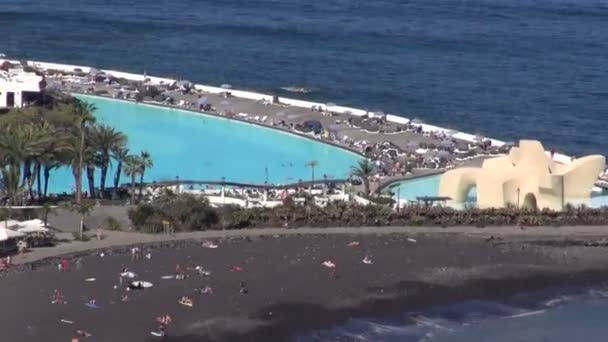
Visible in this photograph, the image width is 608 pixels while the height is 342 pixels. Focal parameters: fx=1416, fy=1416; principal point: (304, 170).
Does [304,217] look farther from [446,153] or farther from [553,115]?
[553,115]

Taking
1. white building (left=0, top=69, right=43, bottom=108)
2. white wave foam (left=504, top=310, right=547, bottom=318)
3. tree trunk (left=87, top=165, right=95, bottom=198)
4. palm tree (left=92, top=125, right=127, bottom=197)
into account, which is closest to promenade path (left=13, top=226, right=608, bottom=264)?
tree trunk (left=87, top=165, right=95, bottom=198)

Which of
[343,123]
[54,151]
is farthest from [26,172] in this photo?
[343,123]

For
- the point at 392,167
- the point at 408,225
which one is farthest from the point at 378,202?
the point at 392,167

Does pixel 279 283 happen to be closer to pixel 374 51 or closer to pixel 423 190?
pixel 423 190

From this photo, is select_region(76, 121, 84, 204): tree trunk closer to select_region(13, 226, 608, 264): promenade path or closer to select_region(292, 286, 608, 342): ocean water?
select_region(13, 226, 608, 264): promenade path

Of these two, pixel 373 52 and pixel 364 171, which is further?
pixel 373 52

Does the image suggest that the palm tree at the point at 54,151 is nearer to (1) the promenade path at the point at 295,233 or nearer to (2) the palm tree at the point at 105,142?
(2) the palm tree at the point at 105,142

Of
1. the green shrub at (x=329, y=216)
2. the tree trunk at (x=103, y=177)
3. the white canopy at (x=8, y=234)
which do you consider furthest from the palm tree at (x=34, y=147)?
the white canopy at (x=8, y=234)
